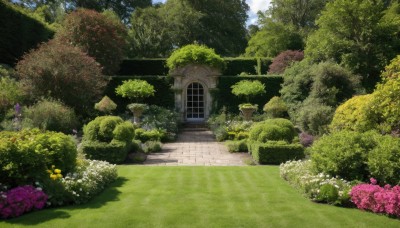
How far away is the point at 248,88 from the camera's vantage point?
2059cm

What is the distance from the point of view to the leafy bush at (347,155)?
25.9 ft

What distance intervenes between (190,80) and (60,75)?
23.4 ft

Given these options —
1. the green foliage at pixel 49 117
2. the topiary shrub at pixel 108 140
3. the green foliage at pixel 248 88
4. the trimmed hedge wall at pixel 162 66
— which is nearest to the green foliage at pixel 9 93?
the green foliage at pixel 49 117

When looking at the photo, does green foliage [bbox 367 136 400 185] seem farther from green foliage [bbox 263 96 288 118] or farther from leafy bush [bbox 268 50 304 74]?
leafy bush [bbox 268 50 304 74]

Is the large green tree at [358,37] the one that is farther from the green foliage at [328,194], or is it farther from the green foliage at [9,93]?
the green foliage at [328,194]

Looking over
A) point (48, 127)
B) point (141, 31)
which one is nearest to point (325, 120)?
point (48, 127)

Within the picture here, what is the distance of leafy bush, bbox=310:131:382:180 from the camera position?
790 centimetres

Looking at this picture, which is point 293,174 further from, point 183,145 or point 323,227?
point 183,145

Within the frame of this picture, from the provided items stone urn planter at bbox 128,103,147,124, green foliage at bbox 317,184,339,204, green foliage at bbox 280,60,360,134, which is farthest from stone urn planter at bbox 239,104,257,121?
green foliage at bbox 317,184,339,204

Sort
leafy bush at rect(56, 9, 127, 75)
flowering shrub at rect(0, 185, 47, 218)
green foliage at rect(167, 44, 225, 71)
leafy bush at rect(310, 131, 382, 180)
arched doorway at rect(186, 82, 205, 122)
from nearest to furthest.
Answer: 1. flowering shrub at rect(0, 185, 47, 218)
2. leafy bush at rect(310, 131, 382, 180)
3. green foliage at rect(167, 44, 225, 71)
4. leafy bush at rect(56, 9, 127, 75)
5. arched doorway at rect(186, 82, 205, 122)

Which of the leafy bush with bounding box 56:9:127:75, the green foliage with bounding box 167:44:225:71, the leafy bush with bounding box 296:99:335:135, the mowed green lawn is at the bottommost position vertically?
the mowed green lawn

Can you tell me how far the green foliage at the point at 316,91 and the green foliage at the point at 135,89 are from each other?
6.67 m

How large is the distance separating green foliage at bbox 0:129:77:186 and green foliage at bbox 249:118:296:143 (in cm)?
667

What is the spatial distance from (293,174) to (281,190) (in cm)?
87
